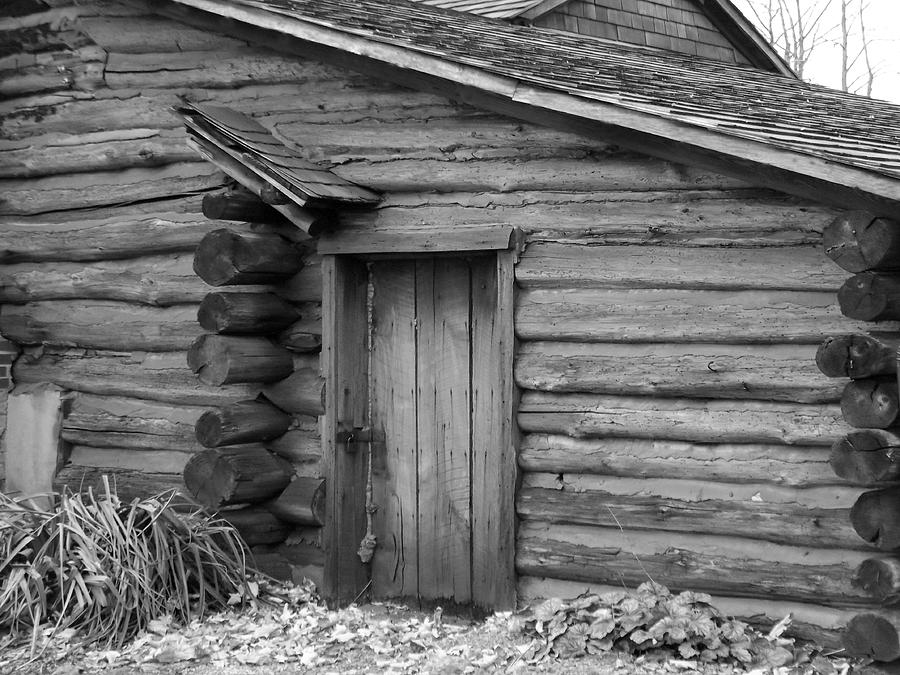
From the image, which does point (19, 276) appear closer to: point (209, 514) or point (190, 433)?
point (190, 433)

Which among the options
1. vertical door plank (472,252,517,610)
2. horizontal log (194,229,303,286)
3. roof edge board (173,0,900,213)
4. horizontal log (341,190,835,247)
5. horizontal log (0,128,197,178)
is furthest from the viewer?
horizontal log (0,128,197,178)

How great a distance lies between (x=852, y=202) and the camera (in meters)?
5.07

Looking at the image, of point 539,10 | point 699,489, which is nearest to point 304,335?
point 699,489

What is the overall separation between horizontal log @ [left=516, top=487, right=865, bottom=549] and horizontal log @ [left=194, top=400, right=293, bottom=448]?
158cm

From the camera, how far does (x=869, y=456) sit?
5.11 metres

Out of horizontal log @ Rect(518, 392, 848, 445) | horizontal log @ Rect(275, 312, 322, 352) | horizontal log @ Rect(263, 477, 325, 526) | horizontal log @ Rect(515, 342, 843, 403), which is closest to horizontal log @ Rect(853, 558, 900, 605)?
horizontal log @ Rect(518, 392, 848, 445)

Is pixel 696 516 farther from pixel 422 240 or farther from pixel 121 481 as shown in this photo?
pixel 121 481

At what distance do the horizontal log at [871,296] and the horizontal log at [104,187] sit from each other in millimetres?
3817

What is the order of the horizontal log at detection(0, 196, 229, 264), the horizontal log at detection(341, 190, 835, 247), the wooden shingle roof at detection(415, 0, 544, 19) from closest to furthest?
1. the horizontal log at detection(341, 190, 835, 247)
2. the horizontal log at detection(0, 196, 229, 264)
3. the wooden shingle roof at detection(415, 0, 544, 19)

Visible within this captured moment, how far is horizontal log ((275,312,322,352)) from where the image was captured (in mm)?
6832

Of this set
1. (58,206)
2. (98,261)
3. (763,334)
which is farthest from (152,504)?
(763,334)

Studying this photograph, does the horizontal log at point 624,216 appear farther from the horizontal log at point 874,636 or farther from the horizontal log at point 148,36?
the horizontal log at point 874,636

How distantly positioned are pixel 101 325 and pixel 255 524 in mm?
1820

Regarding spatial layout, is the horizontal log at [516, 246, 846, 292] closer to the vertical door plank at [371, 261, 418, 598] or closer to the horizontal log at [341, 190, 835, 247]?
the horizontal log at [341, 190, 835, 247]
